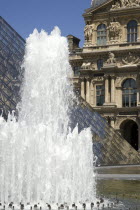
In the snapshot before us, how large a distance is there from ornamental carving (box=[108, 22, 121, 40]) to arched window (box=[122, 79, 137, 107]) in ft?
14.9

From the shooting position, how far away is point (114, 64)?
4331 centimetres

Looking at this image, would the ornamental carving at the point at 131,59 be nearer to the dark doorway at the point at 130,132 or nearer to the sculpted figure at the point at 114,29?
the sculpted figure at the point at 114,29

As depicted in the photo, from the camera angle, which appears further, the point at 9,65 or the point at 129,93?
the point at 129,93

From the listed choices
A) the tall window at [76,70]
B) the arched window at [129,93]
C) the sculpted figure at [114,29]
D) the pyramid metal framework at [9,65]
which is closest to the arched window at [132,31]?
the sculpted figure at [114,29]

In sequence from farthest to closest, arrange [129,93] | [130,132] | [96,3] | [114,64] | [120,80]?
1. [96,3]
2. [130,132]
3. [120,80]
4. [129,93]
5. [114,64]

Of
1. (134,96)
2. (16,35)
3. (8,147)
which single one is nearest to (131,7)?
(134,96)

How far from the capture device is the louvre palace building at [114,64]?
4312 centimetres

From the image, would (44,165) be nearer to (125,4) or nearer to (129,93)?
(129,93)

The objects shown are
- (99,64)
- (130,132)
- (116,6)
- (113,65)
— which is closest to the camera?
(113,65)

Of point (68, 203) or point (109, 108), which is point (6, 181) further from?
point (109, 108)

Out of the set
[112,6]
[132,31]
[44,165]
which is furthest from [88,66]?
[44,165]

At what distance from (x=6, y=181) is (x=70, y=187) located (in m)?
1.79

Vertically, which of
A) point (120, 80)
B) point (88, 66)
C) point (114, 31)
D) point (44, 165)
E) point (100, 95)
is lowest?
point (44, 165)

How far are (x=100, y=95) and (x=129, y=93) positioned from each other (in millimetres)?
2994
